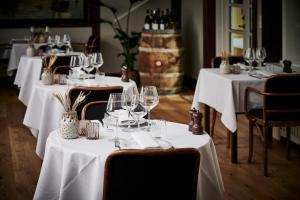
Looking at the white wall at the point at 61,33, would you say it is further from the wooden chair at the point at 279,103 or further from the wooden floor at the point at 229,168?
the wooden chair at the point at 279,103

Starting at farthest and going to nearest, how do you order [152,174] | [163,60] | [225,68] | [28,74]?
[163,60] < [28,74] < [225,68] < [152,174]

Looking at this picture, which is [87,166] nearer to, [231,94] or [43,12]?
[231,94]

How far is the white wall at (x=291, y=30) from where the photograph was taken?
6.09m

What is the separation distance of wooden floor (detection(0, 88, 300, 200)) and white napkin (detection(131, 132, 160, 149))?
5.25ft

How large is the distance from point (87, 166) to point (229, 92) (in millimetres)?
2603

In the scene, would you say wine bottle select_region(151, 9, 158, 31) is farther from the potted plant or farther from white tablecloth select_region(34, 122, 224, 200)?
white tablecloth select_region(34, 122, 224, 200)

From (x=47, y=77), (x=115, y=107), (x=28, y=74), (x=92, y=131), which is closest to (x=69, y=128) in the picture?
(x=92, y=131)

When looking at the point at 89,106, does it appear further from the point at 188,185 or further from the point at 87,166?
the point at 188,185

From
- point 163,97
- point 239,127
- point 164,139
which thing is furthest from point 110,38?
point 164,139

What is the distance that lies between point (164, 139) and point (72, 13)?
26.7ft

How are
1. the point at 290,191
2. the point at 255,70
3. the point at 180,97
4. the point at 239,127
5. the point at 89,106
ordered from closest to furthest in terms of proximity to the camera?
the point at 89,106
the point at 290,191
the point at 255,70
the point at 239,127
the point at 180,97

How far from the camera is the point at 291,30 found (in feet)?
20.3

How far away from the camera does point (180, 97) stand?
8.95 meters

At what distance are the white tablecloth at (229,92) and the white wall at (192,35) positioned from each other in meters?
3.76
